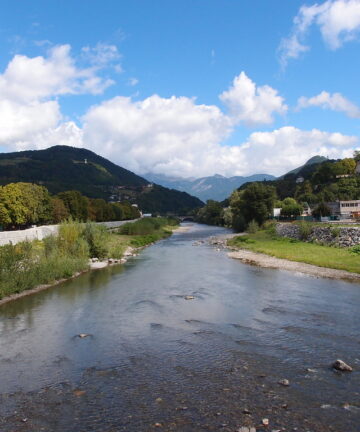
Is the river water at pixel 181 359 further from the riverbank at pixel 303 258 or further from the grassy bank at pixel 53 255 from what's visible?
the riverbank at pixel 303 258

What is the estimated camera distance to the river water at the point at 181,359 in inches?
512

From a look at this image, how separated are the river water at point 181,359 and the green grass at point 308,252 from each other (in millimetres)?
9500

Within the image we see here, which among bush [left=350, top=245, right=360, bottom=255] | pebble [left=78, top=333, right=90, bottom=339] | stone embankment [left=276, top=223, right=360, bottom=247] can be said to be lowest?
pebble [left=78, top=333, right=90, bottom=339]

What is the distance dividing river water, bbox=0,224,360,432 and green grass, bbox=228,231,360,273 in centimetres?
950

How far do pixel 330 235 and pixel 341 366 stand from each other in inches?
1730

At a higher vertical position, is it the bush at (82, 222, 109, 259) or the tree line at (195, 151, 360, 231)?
the tree line at (195, 151, 360, 231)

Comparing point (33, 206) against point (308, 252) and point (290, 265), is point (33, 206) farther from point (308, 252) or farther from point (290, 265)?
point (290, 265)

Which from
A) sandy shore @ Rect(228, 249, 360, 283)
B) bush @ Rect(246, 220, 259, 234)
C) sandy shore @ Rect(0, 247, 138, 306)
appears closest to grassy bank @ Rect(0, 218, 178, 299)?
sandy shore @ Rect(0, 247, 138, 306)

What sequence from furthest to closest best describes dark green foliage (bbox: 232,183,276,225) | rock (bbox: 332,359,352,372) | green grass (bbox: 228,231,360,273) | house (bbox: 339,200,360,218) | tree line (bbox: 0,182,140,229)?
house (bbox: 339,200,360,218)
dark green foliage (bbox: 232,183,276,225)
tree line (bbox: 0,182,140,229)
green grass (bbox: 228,231,360,273)
rock (bbox: 332,359,352,372)

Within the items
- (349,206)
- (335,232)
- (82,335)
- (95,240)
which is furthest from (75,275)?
(349,206)

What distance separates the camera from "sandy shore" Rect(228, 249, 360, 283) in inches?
1487

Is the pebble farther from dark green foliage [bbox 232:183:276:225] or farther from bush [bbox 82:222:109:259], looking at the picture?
dark green foliage [bbox 232:183:276:225]

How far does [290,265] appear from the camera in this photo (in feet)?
151

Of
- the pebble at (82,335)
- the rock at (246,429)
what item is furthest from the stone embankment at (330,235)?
the rock at (246,429)
